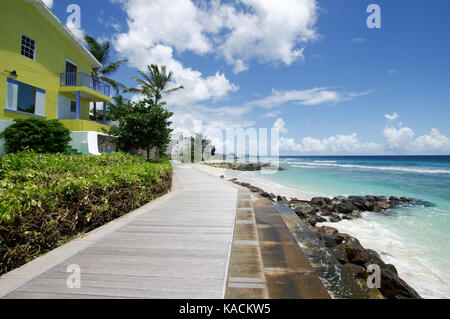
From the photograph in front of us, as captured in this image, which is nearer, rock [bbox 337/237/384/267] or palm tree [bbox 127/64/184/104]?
rock [bbox 337/237/384/267]

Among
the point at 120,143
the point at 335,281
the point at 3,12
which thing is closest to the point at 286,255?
the point at 335,281

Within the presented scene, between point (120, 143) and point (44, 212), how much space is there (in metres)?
12.1

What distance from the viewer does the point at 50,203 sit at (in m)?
3.22

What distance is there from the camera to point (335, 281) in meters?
2.47

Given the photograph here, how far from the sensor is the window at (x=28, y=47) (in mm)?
11562

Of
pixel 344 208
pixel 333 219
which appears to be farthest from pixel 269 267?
pixel 344 208

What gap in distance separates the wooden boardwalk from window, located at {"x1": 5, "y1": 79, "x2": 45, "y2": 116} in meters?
11.8

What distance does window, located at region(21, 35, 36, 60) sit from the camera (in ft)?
37.9

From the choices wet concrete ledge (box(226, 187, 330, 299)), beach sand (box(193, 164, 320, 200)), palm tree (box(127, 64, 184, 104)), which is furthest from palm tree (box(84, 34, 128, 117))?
wet concrete ledge (box(226, 187, 330, 299))

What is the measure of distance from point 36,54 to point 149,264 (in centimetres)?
1585

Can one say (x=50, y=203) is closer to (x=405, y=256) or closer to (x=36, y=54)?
(x=405, y=256)

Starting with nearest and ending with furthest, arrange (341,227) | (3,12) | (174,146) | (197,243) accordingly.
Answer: (197,243) < (341,227) < (3,12) < (174,146)

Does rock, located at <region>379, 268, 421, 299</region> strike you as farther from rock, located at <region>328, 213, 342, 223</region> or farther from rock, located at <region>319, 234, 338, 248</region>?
rock, located at <region>328, 213, 342, 223</region>
